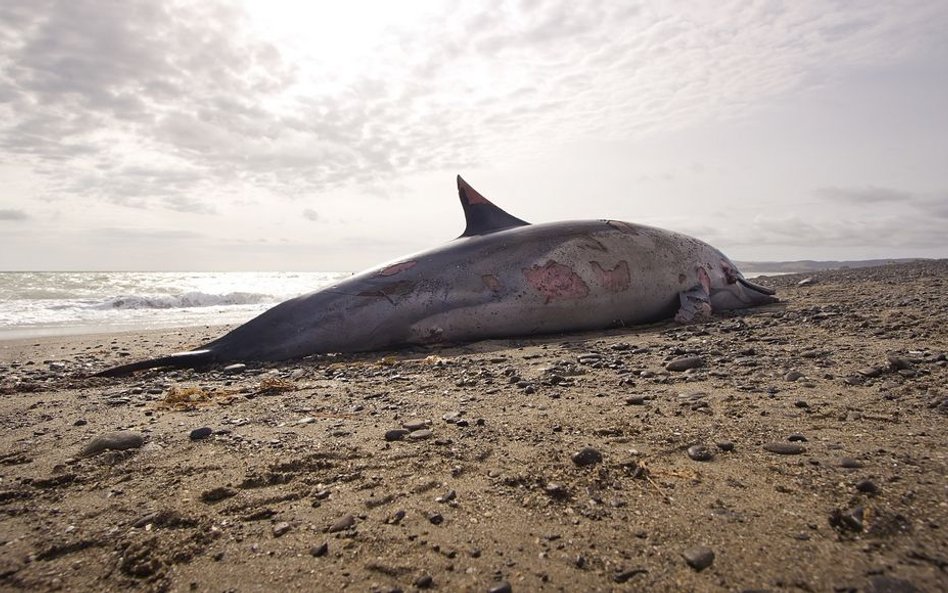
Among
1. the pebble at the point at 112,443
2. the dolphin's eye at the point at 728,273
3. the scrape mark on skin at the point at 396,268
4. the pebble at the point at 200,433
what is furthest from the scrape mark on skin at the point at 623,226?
the pebble at the point at 112,443

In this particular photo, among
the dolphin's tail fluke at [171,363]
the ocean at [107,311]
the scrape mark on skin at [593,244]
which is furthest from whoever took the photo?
the ocean at [107,311]

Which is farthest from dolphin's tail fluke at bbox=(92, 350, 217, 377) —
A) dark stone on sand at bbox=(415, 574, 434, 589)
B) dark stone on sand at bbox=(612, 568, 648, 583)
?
dark stone on sand at bbox=(612, 568, 648, 583)

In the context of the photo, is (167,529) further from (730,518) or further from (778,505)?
(778,505)

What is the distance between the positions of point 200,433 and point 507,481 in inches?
79.4

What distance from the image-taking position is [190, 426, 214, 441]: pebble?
326cm

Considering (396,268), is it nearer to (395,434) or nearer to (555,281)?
(555,281)

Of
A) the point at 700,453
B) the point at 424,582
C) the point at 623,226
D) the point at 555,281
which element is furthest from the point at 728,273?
the point at 424,582

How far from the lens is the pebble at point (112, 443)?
308 cm

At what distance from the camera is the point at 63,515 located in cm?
231

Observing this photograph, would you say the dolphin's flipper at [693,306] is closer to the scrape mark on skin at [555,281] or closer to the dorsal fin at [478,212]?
the scrape mark on skin at [555,281]

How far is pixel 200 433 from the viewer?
330 centimetres

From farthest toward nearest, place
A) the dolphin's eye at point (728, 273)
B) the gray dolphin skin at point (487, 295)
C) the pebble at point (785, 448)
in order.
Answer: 1. the dolphin's eye at point (728, 273)
2. the gray dolphin skin at point (487, 295)
3. the pebble at point (785, 448)

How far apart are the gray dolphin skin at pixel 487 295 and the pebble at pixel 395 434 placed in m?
3.38

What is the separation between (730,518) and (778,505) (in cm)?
23
